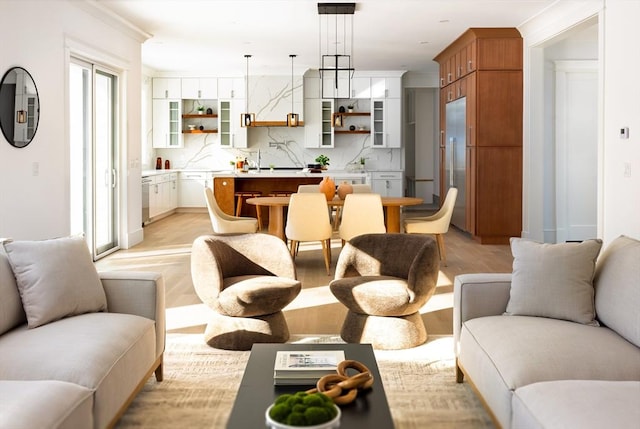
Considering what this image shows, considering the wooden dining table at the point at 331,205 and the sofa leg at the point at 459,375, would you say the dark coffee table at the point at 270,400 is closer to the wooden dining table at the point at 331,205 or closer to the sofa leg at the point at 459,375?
the sofa leg at the point at 459,375

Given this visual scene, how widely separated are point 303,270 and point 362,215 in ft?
2.80

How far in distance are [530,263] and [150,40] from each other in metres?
7.57

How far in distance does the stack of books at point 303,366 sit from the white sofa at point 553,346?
2.10 ft

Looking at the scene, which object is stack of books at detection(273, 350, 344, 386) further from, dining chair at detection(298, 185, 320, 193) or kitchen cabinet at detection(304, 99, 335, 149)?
kitchen cabinet at detection(304, 99, 335, 149)

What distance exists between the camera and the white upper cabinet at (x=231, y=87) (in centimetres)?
1263

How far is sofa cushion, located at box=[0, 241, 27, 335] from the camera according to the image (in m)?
2.79

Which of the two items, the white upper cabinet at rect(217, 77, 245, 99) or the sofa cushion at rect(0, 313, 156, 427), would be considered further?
the white upper cabinet at rect(217, 77, 245, 99)

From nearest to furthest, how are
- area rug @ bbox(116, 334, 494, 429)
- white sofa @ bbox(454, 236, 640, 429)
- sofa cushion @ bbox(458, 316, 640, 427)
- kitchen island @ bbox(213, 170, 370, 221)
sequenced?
white sofa @ bbox(454, 236, 640, 429) → sofa cushion @ bbox(458, 316, 640, 427) → area rug @ bbox(116, 334, 494, 429) → kitchen island @ bbox(213, 170, 370, 221)

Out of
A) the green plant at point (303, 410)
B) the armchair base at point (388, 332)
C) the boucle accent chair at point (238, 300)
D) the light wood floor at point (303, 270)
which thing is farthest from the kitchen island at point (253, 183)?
the green plant at point (303, 410)

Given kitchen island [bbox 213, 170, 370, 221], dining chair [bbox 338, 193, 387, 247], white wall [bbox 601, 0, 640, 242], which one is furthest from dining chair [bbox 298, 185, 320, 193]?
white wall [bbox 601, 0, 640, 242]

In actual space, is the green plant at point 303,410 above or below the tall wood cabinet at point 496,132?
below

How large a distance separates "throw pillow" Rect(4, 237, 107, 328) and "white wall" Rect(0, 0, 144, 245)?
7.43ft

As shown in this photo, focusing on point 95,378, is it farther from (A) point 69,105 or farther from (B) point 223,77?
(B) point 223,77

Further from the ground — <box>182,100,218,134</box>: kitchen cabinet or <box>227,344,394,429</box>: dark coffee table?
<box>182,100,218,134</box>: kitchen cabinet
